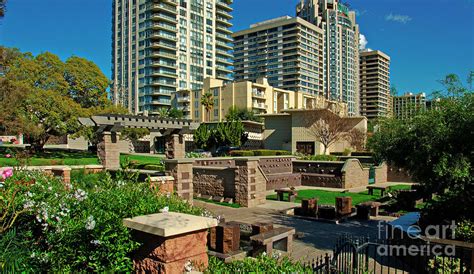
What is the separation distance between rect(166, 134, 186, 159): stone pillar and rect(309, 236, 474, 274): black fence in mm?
18064

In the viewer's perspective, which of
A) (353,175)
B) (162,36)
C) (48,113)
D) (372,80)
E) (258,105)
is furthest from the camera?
(372,80)

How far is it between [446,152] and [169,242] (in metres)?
5.68

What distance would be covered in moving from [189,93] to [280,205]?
72.7 metres

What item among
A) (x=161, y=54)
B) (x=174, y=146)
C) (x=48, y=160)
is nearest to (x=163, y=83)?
(x=161, y=54)

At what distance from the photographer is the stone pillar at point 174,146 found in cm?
2444

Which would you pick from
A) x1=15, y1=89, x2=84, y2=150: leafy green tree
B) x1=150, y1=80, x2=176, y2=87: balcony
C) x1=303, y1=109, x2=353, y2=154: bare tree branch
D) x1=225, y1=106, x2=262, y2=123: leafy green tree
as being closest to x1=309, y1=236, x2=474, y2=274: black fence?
x1=15, y1=89, x2=84, y2=150: leafy green tree

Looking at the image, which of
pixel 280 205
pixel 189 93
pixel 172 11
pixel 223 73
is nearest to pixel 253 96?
pixel 189 93

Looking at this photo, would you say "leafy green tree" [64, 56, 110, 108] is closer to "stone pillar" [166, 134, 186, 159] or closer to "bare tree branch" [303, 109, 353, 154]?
"stone pillar" [166, 134, 186, 159]

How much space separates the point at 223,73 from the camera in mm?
100500

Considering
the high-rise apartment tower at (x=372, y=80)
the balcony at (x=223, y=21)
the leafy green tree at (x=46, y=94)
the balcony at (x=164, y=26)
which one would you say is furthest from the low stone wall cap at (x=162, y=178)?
the high-rise apartment tower at (x=372, y=80)

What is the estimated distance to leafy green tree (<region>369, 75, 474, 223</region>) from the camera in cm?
659

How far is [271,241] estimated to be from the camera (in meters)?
7.28

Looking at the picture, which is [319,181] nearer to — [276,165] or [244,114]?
[276,165]

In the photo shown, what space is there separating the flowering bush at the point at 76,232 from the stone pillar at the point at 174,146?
19.4m
